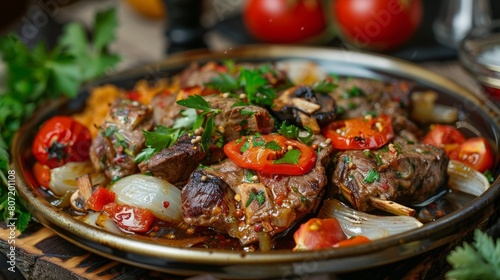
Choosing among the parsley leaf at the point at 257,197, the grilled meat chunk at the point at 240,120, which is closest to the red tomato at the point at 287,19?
the grilled meat chunk at the point at 240,120

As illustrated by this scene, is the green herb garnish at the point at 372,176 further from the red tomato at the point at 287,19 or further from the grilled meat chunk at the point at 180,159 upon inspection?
the red tomato at the point at 287,19

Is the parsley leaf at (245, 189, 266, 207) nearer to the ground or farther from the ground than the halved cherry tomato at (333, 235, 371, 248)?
farther from the ground

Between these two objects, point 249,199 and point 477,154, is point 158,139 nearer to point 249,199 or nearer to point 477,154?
point 249,199

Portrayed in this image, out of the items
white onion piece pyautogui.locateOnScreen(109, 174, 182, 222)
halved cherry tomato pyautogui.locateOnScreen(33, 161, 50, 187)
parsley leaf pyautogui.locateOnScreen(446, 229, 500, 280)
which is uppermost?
parsley leaf pyautogui.locateOnScreen(446, 229, 500, 280)

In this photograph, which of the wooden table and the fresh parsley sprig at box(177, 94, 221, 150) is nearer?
the wooden table

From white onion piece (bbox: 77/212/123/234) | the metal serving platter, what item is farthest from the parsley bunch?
white onion piece (bbox: 77/212/123/234)

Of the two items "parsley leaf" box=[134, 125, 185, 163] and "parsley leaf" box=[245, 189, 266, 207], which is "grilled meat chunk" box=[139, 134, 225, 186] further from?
"parsley leaf" box=[245, 189, 266, 207]

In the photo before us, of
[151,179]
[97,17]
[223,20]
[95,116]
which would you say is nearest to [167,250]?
[151,179]

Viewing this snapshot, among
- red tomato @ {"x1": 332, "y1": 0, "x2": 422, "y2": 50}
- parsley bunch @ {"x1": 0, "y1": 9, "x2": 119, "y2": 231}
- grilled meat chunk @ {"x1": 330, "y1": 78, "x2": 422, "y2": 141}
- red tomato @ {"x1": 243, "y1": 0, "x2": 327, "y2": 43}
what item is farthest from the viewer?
red tomato @ {"x1": 243, "y1": 0, "x2": 327, "y2": 43}
